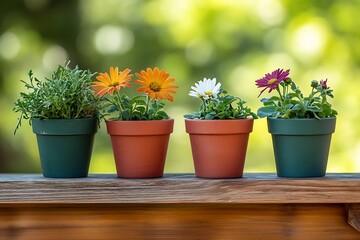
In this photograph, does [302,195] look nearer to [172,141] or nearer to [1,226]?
[1,226]

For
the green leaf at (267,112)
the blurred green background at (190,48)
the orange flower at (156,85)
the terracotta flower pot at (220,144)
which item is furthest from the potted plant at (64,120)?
the blurred green background at (190,48)

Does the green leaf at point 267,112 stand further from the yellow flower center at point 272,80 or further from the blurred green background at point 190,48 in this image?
the blurred green background at point 190,48

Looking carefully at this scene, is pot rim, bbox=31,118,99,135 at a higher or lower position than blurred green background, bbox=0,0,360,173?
lower

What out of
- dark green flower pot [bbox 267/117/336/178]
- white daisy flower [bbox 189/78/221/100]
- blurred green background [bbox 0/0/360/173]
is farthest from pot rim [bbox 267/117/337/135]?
blurred green background [bbox 0/0/360/173]

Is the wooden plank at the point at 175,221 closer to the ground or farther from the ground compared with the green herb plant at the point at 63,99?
closer to the ground

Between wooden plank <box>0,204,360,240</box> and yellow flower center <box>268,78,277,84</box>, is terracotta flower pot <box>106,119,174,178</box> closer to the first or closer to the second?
wooden plank <box>0,204,360,240</box>

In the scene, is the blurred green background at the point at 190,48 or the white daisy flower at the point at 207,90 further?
the blurred green background at the point at 190,48

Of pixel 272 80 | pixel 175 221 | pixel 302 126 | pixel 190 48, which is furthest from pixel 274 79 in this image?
pixel 190 48

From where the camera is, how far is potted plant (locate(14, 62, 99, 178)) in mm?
1451

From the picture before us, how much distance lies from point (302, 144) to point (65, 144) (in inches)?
18.8

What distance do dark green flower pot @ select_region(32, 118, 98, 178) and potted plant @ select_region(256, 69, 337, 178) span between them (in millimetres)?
360

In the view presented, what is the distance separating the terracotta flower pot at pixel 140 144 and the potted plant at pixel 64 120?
59 mm

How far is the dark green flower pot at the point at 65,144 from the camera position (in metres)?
1.45

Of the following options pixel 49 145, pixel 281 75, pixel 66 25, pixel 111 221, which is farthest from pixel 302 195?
pixel 66 25
